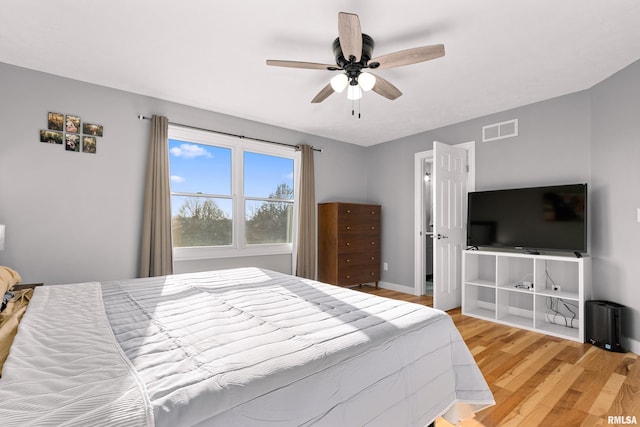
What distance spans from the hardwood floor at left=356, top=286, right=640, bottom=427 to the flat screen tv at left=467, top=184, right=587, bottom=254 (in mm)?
979

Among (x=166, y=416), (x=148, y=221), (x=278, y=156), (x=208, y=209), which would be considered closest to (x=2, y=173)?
(x=148, y=221)

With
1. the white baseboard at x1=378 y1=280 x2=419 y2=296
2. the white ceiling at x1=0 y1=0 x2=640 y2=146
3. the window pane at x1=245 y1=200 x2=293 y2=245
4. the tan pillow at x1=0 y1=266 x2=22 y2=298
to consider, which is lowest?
the white baseboard at x1=378 y1=280 x2=419 y2=296

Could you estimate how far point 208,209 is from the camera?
13.2 ft

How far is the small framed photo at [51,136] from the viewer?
2.94 metres

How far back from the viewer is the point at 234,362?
1.00 meters

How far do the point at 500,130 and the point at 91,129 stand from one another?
469cm

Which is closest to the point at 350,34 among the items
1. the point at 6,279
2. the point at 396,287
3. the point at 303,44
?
the point at 303,44

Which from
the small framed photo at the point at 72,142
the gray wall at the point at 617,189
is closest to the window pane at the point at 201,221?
the small framed photo at the point at 72,142

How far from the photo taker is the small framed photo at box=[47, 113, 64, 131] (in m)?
2.97

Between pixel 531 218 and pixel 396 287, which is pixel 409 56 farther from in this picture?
pixel 396 287

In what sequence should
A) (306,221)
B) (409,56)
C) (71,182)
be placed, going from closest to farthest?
1. (409,56)
2. (71,182)
3. (306,221)

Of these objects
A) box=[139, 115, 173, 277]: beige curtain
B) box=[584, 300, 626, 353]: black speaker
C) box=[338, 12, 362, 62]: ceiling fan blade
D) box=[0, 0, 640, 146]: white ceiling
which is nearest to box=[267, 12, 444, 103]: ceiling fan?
box=[338, 12, 362, 62]: ceiling fan blade

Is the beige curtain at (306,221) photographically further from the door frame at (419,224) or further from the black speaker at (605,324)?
the black speaker at (605,324)

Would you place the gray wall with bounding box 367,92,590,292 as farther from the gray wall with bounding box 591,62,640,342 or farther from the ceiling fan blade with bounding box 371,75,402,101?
the ceiling fan blade with bounding box 371,75,402,101
